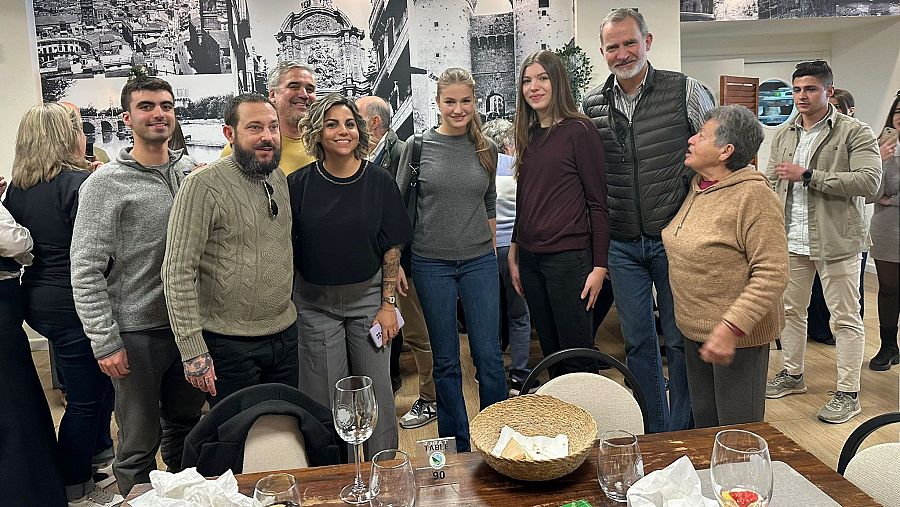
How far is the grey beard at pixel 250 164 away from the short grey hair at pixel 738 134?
5.30 feet

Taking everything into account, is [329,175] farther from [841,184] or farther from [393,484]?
[841,184]

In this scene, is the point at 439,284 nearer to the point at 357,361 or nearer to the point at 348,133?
the point at 357,361

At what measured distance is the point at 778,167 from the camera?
12.7 feet

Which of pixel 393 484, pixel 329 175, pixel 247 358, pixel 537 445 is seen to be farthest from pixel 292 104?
pixel 393 484

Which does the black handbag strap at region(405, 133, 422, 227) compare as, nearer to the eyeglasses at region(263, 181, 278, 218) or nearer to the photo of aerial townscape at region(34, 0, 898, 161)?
the eyeglasses at region(263, 181, 278, 218)

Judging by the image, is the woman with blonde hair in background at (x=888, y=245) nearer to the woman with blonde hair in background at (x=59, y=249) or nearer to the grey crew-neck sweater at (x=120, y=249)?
the grey crew-neck sweater at (x=120, y=249)

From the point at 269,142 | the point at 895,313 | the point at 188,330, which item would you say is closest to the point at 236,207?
the point at 269,142

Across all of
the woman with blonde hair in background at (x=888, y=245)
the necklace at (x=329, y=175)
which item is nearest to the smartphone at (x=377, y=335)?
the necklace at (x=329, y=175)

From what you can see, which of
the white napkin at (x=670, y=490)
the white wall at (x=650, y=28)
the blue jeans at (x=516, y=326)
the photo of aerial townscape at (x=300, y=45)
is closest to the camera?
the white napkin at (x=670, y=490)

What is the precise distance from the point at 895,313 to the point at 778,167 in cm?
150

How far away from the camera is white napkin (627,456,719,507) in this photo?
1.40 m

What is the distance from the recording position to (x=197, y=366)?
2.53 metres

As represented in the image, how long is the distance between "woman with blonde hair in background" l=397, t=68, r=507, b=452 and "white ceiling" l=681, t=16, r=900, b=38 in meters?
4.23

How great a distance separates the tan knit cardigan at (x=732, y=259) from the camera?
237 cm
